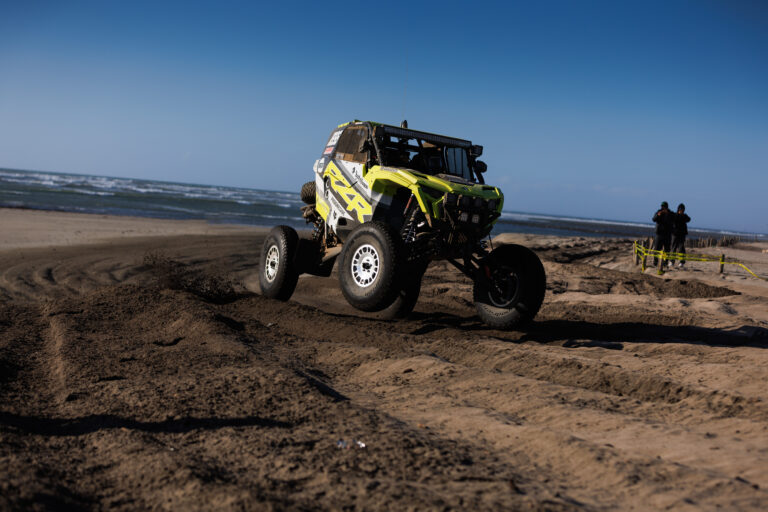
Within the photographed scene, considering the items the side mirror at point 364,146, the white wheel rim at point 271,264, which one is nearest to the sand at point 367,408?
the white wheel rim at point 271,264

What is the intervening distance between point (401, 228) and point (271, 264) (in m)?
2.83

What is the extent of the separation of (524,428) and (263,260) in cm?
667

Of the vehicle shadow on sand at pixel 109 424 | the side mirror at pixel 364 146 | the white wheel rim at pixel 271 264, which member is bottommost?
the vehicle shadow on sand at pixel 109 424

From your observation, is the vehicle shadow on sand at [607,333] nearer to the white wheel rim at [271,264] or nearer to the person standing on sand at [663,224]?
the white wheel rim at [271,264]

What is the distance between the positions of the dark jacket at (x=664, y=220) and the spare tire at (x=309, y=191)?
12.3m

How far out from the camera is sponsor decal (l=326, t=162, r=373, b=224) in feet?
25.6

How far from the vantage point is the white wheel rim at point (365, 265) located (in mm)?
A: 6895

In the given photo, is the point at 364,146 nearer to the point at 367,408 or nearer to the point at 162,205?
the point at 367,408

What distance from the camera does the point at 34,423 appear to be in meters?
3.94

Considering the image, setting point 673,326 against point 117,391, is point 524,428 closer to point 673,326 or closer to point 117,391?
point 117,391

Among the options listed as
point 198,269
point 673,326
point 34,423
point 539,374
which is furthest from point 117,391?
→ point 198,269

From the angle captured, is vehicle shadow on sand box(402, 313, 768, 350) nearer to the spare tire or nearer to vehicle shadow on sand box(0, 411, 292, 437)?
the spare tire

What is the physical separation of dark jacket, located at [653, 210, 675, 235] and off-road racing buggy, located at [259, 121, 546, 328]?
11.1 meters

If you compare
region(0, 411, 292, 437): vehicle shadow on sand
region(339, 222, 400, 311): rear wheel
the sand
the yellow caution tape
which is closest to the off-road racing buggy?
region(339, 222, 400, 311): rear wheel
